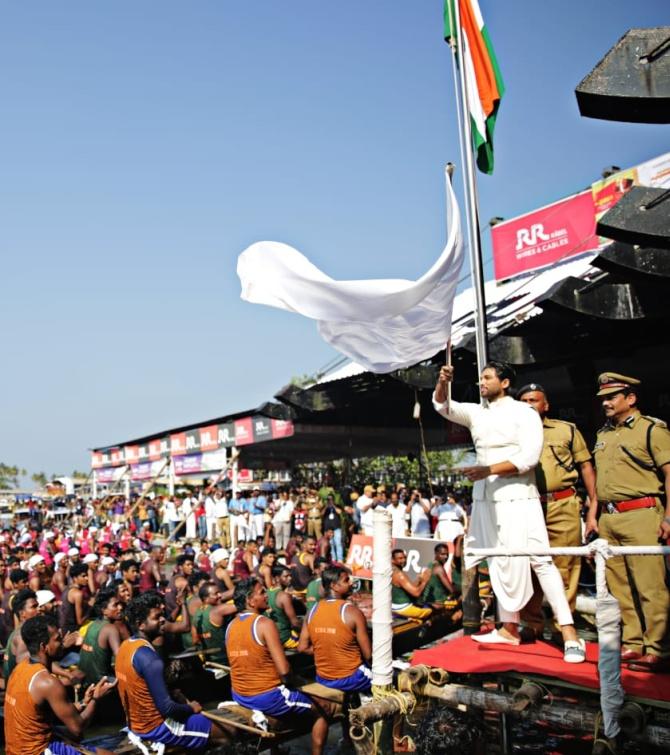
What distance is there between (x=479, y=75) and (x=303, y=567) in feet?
26.8

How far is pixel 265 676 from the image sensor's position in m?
6.11

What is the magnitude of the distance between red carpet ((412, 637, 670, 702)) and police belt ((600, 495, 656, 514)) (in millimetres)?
882

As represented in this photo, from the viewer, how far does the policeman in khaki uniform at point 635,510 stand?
410 centimetres

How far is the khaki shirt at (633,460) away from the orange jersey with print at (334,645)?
114 inches

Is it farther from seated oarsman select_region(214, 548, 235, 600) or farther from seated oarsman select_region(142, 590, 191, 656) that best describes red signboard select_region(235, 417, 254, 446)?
seated oarsman select_region(142, 590, 191, 656)

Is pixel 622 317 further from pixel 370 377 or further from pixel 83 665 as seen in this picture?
pixel 83 665

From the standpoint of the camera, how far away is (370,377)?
14.3 metres

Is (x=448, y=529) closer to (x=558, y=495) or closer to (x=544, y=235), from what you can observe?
(x=544, y=235)

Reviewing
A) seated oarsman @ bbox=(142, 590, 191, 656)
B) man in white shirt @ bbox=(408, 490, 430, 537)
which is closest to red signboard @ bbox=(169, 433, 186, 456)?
man in white shirt @ bbox=(408, 490, 430, 537)

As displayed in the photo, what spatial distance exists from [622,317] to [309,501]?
1249 cm

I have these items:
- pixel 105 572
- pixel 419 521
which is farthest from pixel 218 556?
pixel 419 521

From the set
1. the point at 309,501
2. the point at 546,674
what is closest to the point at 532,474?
the point at 546,674

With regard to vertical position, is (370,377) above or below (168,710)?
above

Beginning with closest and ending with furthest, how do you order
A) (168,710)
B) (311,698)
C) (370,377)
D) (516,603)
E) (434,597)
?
(516,603) < (168,710) < (311,698) < (434,597) < (370,377)
